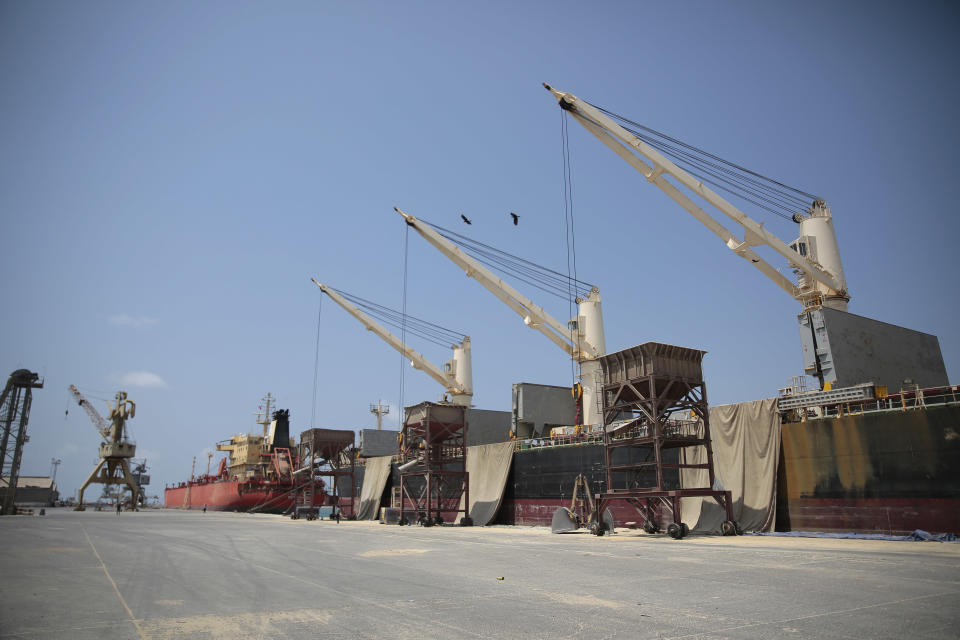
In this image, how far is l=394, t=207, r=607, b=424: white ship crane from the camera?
48562 millimetres

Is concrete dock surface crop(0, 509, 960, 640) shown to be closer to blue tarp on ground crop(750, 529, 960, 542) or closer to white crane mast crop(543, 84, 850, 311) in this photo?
blue tarp on ground crop(750, 529, 960, 542)

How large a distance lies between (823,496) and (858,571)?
14009mm

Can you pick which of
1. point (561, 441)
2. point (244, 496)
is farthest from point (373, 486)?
point (244, 496)

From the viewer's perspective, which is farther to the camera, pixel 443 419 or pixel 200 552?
pixel 443 419

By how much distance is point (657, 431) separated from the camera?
25.2 metres

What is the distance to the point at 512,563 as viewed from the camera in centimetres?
1429

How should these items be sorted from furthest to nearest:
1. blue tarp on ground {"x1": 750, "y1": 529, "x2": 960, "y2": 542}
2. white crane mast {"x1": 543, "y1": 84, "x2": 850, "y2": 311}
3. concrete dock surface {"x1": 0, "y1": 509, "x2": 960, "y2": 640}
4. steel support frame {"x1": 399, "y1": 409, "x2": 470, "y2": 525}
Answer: steel support frame {"x1": 399, "y1": 409, "x2": 470, "y2": 525}
white crane mast {"x1": 543, "y1": 84, "x2": 850, "y2": 311}
blue tarp on ground {"x1": 750, "y1": 529, "x2": 960, "y2": 542}
concrete dock surface {"x1": 0, "y1": 509, "x2": 960, "y2": 640}

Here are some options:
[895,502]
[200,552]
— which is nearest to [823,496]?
[895,502]

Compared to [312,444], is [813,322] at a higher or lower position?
higher

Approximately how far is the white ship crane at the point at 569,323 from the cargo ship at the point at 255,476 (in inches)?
1232

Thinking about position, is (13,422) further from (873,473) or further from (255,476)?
(873,473)

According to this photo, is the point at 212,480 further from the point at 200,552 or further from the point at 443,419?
the point at 200,552

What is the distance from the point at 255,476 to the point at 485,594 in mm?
72688

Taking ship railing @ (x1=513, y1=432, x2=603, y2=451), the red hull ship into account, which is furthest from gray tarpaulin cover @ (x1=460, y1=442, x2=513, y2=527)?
the red hull ship
